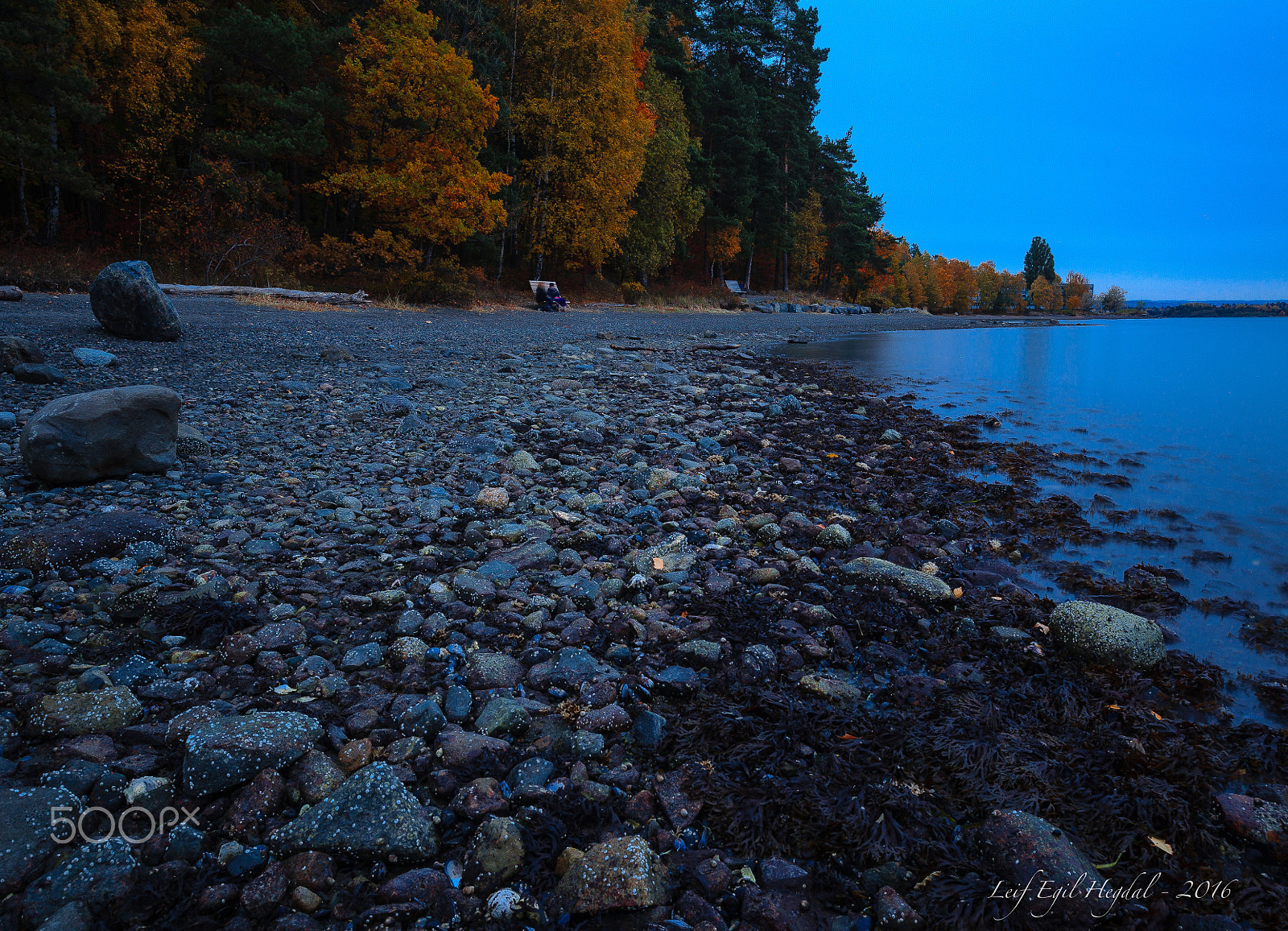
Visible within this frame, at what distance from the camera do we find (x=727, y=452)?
6.46 m

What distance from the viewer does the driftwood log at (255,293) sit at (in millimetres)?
18078

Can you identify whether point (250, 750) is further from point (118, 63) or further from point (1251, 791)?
point (118, 63)

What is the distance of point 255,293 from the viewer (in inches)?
739

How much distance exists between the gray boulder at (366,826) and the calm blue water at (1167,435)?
11.5 feet

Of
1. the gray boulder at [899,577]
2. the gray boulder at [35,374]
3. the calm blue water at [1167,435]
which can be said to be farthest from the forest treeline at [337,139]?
the gray boulder at [899,577]

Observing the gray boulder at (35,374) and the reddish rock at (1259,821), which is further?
the gray boulder at (35,374)

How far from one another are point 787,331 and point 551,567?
957 inches

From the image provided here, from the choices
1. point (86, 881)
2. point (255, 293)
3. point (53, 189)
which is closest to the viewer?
point (86, 881)

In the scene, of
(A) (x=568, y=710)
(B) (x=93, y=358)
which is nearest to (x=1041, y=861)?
(A) (x=568, y=710)

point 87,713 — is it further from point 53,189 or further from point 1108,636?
point 53,189

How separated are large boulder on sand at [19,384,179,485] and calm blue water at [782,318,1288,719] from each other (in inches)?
246

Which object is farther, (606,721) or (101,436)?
(101,436)

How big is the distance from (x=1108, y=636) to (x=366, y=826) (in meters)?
3.39

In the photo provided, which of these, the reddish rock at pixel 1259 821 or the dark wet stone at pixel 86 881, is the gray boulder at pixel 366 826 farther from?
the reddish rock at pixel 1259 821
